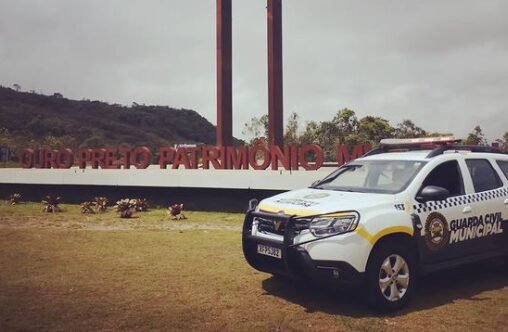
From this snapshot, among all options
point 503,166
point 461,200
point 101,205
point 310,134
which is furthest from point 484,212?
point 310,134

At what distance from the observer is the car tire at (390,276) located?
5262 millimetres

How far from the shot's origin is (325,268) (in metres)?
5.16

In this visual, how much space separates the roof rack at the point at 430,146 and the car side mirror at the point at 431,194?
703 mm

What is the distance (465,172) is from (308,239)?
275cm

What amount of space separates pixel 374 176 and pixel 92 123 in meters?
96.2

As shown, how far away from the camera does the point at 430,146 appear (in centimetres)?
690

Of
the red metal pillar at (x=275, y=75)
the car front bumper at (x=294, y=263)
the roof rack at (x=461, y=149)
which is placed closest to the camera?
the car front bumper at (x=294, y=263)

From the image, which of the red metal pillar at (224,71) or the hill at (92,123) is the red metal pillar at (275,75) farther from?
the hill at (92,123)

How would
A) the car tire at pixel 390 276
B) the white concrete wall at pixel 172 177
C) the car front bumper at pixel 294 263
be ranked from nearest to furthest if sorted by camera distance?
the car front bumper at pixel 294 263 < the car tire at pixel 390 276 < the white concrete wall at pixel 172 177

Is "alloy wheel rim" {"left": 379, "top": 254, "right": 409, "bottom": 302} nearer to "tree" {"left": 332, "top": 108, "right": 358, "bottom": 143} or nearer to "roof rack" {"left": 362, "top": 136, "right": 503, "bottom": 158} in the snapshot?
"roof rack" {"left": 362, "top": 136, "right": 503, "bottom": 158}

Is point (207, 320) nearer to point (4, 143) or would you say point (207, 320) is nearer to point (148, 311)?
point (148, 311)

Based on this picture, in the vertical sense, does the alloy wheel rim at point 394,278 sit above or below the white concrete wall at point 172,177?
below

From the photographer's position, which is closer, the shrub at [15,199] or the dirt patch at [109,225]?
the dirt patch at [109,225]

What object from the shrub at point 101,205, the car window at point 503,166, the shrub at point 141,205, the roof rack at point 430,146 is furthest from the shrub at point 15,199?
the car window at point 503,166
